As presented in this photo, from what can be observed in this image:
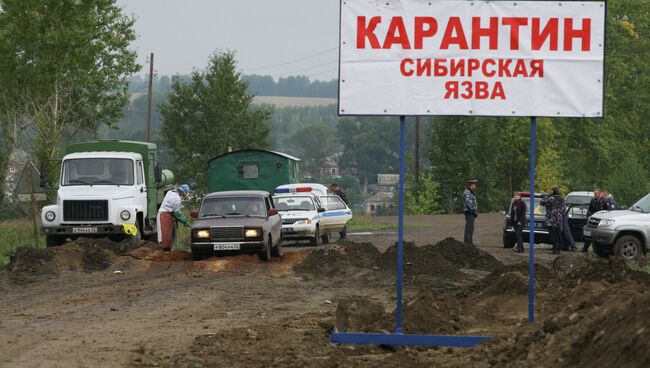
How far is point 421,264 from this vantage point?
25125 millimetres

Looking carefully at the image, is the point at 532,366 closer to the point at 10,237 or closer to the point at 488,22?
the point at 488,22

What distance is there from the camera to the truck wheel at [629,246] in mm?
30547

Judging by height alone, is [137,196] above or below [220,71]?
below

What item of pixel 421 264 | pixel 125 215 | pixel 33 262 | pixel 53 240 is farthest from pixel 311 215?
pixel 33 262

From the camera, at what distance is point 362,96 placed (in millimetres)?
13414

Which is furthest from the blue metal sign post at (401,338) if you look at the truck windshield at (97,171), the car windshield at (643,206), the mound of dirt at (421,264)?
the truck windshield at (97,171)

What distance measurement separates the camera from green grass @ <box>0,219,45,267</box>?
107ft

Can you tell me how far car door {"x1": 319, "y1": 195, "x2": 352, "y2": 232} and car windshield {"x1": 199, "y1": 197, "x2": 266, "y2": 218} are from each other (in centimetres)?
846

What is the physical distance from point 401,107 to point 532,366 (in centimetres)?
363

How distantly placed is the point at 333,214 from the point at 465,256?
1155cm

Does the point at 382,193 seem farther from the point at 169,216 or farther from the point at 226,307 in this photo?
the point at 226,307

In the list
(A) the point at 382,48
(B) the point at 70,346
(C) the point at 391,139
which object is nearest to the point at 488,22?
(A) the point at 382,48

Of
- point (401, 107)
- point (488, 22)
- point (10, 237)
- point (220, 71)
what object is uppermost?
point (220, 71)

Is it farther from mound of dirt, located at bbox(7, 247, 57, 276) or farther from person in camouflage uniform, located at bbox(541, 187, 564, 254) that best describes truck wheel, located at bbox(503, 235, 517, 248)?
mound of dirt, located at bbox(7, 247, 57, 276)
